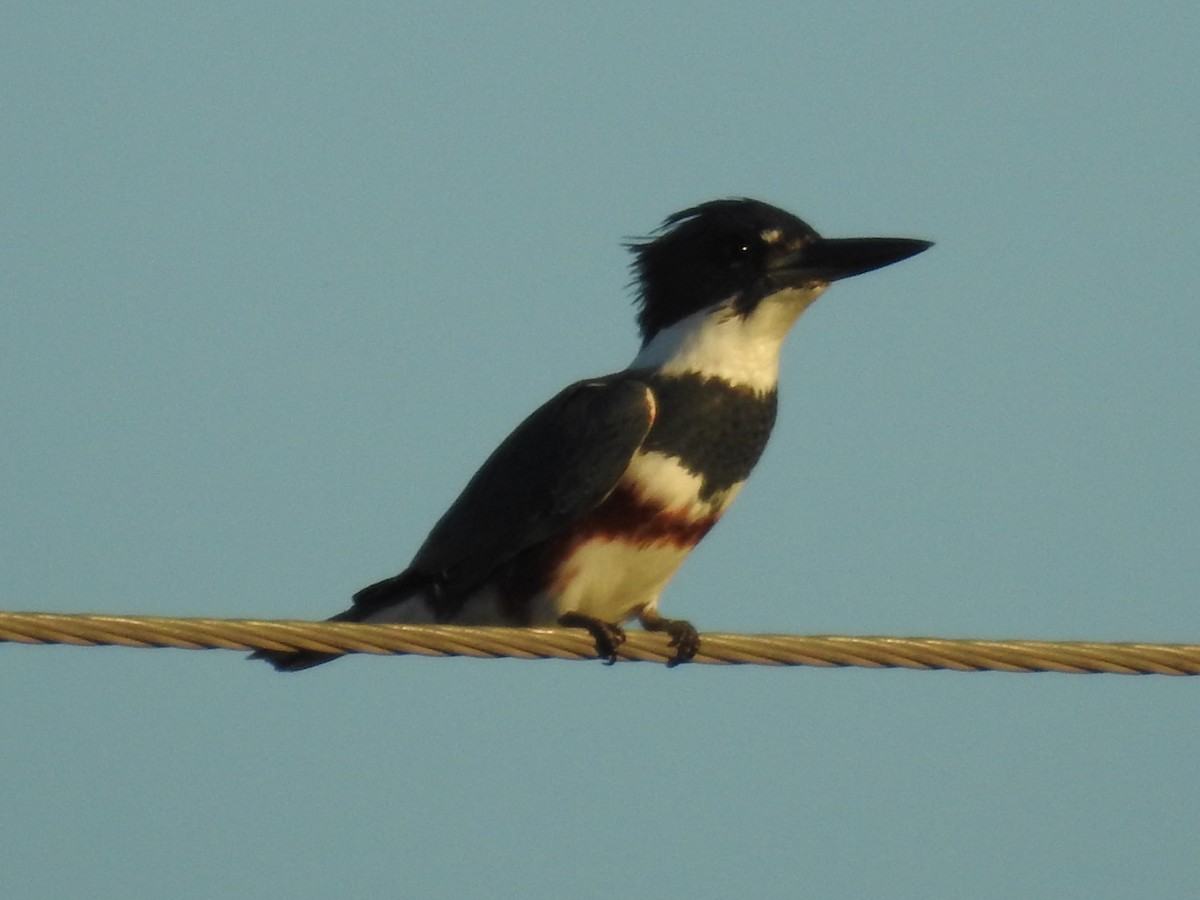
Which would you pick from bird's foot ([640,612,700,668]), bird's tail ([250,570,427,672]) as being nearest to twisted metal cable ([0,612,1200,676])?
bird's foot ([640,612,700,668])

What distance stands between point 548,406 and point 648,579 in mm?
581

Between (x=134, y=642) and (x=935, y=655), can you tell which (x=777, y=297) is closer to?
(x=935, y=655)

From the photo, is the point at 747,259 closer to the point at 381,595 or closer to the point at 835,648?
the point at 381,595

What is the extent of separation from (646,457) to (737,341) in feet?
1.64

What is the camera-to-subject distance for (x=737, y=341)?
19.3 feet

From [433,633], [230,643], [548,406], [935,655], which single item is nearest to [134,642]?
[230,643]

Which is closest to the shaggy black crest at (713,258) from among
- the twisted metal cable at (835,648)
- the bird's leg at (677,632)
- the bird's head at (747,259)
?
the bird's head at (747,259)

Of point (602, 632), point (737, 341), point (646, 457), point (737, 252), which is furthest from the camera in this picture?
point (737, 252)

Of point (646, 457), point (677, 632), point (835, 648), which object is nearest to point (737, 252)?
point (646, 457)

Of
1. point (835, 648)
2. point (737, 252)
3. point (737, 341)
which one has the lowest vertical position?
point (835, 648)

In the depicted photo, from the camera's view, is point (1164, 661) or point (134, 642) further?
point (1164, 661)

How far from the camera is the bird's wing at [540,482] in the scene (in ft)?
18.1

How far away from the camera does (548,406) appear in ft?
19.3

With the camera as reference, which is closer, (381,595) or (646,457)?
(646,457)
